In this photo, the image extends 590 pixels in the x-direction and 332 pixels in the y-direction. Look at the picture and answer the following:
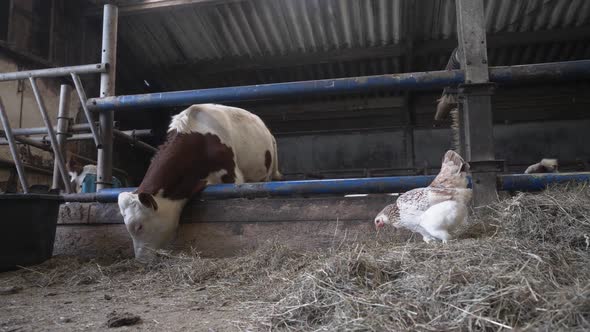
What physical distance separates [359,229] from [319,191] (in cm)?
38

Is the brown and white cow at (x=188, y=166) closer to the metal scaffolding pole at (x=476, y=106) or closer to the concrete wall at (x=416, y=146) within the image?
the metal scaffolding pole at (x=476, y=106)

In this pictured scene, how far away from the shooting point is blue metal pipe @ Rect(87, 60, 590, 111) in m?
2.82

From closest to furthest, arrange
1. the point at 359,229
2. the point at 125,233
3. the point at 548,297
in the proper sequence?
the point at 548,297
the point at 359,229
the point at 125,233

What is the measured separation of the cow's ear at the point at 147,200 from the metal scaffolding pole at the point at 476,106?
228 cm

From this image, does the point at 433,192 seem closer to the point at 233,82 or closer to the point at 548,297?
the point at 548,297

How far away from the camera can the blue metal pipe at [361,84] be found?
2.82 m

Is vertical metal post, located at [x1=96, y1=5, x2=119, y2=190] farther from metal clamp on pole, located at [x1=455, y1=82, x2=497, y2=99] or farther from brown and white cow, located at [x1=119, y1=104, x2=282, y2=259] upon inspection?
metal clamp on pole, located at [x1=455, y1=82, x2=497, y2=99]

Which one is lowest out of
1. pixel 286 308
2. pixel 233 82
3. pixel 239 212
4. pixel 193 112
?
pixel 286 308

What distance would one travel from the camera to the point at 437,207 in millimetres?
2412

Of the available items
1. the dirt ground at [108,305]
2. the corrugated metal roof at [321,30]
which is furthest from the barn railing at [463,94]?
the corrugated metal roof at [321,30]

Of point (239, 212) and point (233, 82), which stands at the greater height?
point (233, 82)

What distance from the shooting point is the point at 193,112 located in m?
4.24

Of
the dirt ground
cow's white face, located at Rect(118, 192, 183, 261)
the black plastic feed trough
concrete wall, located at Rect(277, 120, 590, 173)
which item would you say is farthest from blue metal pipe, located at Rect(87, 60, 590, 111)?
concrete wall, located at Rect(277, 120, 590, 173)

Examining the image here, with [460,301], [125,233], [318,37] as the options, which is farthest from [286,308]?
[318,37]
